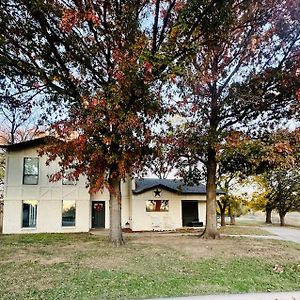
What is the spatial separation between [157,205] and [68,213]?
6.51 m

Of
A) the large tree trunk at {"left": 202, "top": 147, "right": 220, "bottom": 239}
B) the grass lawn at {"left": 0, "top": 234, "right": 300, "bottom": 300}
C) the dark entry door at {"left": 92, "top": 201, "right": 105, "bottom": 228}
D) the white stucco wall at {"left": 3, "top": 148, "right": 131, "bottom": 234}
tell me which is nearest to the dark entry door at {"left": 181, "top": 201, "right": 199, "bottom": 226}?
the dark entry door at {"left": 92, "top": 201, "right": 105, "bottom": 228}

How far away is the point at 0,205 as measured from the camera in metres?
25.8

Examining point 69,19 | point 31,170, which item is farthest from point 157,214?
point 69,19

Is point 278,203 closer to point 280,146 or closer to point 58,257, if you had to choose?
point 280,146

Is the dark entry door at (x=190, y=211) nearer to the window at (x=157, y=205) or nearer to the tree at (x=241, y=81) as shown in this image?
the window at (x=157, y=205)

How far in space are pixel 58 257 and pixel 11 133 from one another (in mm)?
23577

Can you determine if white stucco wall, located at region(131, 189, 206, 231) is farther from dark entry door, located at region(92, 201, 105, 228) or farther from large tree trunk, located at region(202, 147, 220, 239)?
large tree trunk, located at region(202, 147, 220, 239)

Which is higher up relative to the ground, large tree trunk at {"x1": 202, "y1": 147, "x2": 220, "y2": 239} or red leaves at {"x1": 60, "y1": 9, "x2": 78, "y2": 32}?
red leaves at {"x1": 60, "y1": 9, "x2": 78, "y2": 32}

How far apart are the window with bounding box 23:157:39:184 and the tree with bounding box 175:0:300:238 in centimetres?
1094

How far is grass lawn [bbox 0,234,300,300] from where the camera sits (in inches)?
272

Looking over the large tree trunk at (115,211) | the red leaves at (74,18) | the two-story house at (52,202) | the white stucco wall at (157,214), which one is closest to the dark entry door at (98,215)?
the two-story house at (52,202)

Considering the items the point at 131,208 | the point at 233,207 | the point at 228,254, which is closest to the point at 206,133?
the point at 228,254

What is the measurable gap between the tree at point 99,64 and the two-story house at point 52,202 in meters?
7.62

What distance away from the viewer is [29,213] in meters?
20.7
